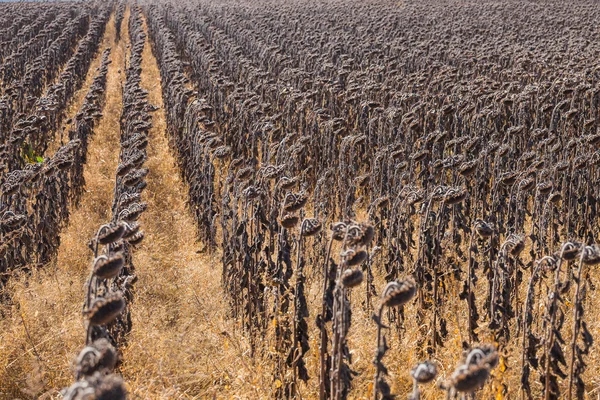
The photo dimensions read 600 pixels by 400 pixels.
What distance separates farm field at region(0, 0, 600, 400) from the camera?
366 centimetres

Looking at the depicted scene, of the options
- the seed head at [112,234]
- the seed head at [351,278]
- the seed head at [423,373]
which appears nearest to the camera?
the seed head at [423,373]

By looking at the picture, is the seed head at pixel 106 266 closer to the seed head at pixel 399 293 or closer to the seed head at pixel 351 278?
→ the seed head at pixel 351 278

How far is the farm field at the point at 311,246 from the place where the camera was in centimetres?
366

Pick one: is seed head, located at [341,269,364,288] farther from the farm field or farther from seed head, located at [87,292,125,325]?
seed head, located at [87,292,125,325]

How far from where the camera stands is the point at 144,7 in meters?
40.6

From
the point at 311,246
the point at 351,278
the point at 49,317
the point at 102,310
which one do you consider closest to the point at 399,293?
the point at 351,278

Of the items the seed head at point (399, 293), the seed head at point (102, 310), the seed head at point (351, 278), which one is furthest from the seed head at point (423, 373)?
the seed head at point (102, 310)

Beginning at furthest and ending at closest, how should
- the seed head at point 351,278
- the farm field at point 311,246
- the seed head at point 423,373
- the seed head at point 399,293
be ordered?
the farm field at point 311,246 → the seed head at point 351,278 → the seed head at point 399,293 → the seed head at point 423,373

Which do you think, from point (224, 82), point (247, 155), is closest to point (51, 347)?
point (247, 155)

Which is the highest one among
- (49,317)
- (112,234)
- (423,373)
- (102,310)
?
(102,310)

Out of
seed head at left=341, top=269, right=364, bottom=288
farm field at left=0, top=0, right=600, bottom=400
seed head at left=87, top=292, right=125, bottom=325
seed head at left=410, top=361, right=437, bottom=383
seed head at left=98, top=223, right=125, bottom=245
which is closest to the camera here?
seed head at left=410, top=361, right=437, bottom=383

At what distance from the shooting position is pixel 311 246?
6.82m

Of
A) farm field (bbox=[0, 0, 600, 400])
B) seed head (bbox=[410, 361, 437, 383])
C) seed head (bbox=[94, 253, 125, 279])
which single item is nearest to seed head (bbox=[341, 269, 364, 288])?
farm field (bbox=[0, 0, 600, 400])

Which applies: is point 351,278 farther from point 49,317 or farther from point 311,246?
point 311,246
